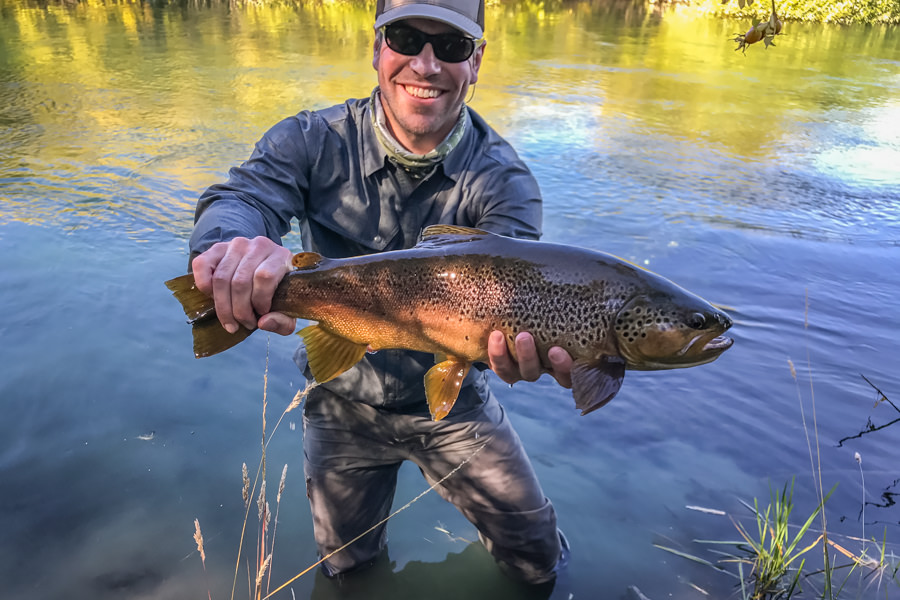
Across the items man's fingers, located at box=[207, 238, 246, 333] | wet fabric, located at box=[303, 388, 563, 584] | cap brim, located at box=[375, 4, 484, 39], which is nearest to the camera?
man's fingers, located at box=[207, 238, 246, 333]

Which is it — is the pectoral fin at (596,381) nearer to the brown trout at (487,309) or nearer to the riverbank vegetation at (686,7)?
the brown trout at (487,309)

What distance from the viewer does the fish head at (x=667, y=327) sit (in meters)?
2.59

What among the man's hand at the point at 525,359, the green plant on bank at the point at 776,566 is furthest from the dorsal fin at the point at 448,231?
the green plant on bank at the point at 776,566

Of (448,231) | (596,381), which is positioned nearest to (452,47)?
(448,231)

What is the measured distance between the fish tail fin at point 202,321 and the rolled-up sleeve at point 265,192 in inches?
11.0

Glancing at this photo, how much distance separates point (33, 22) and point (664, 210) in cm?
2468

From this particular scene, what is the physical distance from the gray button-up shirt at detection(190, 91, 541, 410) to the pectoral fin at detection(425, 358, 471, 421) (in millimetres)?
640

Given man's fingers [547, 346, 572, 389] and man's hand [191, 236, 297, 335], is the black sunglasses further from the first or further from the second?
man's fingers [547, 346, 572, 389]

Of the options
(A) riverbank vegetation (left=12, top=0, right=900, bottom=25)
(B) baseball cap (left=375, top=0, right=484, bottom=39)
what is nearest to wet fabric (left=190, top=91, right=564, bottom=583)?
(B) baseball cap (left=375, top=0, right=484, bottom=39)

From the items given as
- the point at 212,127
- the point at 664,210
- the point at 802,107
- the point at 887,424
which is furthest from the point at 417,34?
the point at 802,107

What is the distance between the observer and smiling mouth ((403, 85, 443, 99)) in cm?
337

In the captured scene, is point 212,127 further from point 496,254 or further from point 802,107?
point 802,107

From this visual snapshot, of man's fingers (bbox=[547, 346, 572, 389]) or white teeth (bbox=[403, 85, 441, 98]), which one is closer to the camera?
man's fingers (bbox=[547, 346, 572, 389])

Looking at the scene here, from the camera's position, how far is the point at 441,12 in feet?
10.7
